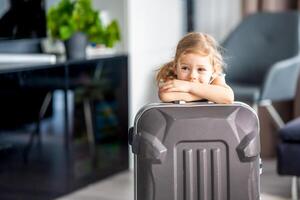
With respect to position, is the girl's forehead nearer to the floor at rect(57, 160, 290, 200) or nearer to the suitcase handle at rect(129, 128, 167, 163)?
the suitcase handle at rect(129, 128, 167, 163)

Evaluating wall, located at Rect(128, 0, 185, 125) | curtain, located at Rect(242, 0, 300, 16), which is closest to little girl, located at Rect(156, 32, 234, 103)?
wall, located at Rect(128, 0, 185, 125)

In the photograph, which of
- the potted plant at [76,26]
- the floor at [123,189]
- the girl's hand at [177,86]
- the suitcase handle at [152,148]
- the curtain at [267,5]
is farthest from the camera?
the curtain at [267,5]

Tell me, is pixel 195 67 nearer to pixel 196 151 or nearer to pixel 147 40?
pixel 196 151

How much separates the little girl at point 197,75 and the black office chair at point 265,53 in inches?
78.5

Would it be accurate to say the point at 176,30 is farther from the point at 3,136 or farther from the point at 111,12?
the point at 3,136

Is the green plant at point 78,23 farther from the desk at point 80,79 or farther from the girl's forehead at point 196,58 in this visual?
the girl's forehead at point 196,58

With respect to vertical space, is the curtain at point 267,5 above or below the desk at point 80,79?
above

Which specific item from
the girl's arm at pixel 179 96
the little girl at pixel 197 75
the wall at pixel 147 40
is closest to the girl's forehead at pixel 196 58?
the little girl at pixel 197 75

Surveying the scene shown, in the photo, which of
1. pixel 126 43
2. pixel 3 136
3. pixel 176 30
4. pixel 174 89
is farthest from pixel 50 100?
pixel 174 89

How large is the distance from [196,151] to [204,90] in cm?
20

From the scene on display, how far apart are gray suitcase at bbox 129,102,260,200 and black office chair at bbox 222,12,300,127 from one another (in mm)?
2140

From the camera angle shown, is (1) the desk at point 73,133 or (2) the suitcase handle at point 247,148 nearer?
(2) the suitcase handle at point 247,148

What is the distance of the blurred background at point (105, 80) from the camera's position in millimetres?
3627

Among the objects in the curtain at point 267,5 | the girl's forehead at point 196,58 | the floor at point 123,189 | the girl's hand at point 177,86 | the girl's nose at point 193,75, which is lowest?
the floor at point 123,189
